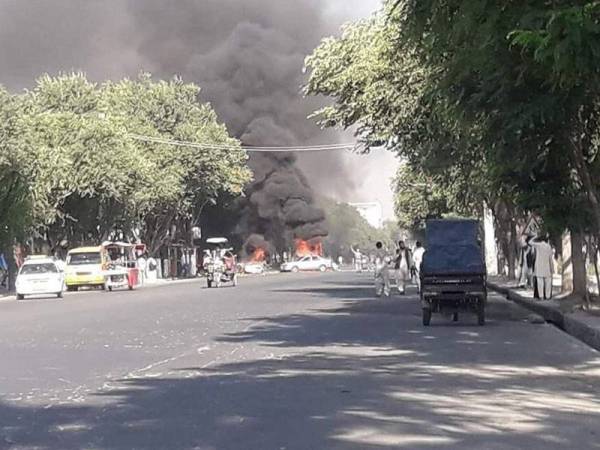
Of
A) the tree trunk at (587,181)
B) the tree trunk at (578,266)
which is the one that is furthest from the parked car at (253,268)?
the tree trunk at (587,181)

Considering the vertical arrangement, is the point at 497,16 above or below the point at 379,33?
below

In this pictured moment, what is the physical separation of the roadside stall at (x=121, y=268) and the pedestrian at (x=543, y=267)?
2637 centimetres

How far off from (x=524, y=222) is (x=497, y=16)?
2918 centimetres

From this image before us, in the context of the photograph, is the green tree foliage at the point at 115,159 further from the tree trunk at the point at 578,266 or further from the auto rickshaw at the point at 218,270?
the tree trunk at the point at 578,266

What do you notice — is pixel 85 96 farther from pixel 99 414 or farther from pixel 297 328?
pixel 99 414

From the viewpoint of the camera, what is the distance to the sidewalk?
66.3ft

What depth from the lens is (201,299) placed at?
37.8 metres

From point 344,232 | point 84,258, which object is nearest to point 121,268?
point 84,258

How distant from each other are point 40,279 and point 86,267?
7.79 meters

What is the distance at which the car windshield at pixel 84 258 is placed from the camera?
176 feet

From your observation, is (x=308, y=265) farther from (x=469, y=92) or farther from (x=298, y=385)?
→ (x=298, y=385)

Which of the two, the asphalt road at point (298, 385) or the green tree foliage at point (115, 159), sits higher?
the green tree foliage at point (115, 159)

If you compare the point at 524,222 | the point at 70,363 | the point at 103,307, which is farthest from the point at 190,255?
the point at 70,363

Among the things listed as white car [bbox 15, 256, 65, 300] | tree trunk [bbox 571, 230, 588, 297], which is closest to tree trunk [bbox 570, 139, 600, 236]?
tree trunk [bbox 571, 230, 588, 297]
